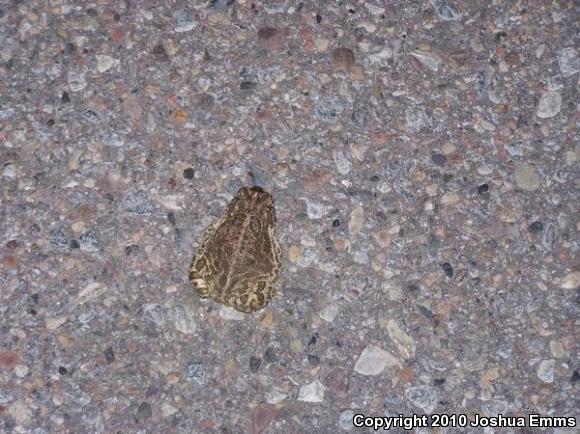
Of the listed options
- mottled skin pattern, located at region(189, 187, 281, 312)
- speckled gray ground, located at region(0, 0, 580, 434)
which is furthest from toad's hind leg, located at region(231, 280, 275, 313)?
speckled gray ground, located at region(0, 0, 580, 434)

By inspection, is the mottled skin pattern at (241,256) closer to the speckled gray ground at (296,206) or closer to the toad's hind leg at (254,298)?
the toad's hind leg at (254,298)

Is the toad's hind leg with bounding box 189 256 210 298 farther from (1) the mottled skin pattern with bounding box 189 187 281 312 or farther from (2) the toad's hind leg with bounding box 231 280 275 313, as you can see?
(2) the toad's hind leg with bounding box 231 280 275 313

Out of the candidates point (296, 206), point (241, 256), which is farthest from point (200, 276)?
point (296, 206)

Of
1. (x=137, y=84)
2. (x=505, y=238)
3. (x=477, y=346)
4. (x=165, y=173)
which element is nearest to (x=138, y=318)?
(x=165, y=173)

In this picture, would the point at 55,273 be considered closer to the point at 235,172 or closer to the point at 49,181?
the point at 49,181

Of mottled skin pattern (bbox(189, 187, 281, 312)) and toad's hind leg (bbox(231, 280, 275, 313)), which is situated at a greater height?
mottled skin pattern (bbox(189, 187, 281, 312))

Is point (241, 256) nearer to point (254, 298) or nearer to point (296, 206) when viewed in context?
point (254, 298)

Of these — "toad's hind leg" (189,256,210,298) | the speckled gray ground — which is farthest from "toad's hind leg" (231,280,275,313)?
"toad's hind leg" (189,256,210,298)
